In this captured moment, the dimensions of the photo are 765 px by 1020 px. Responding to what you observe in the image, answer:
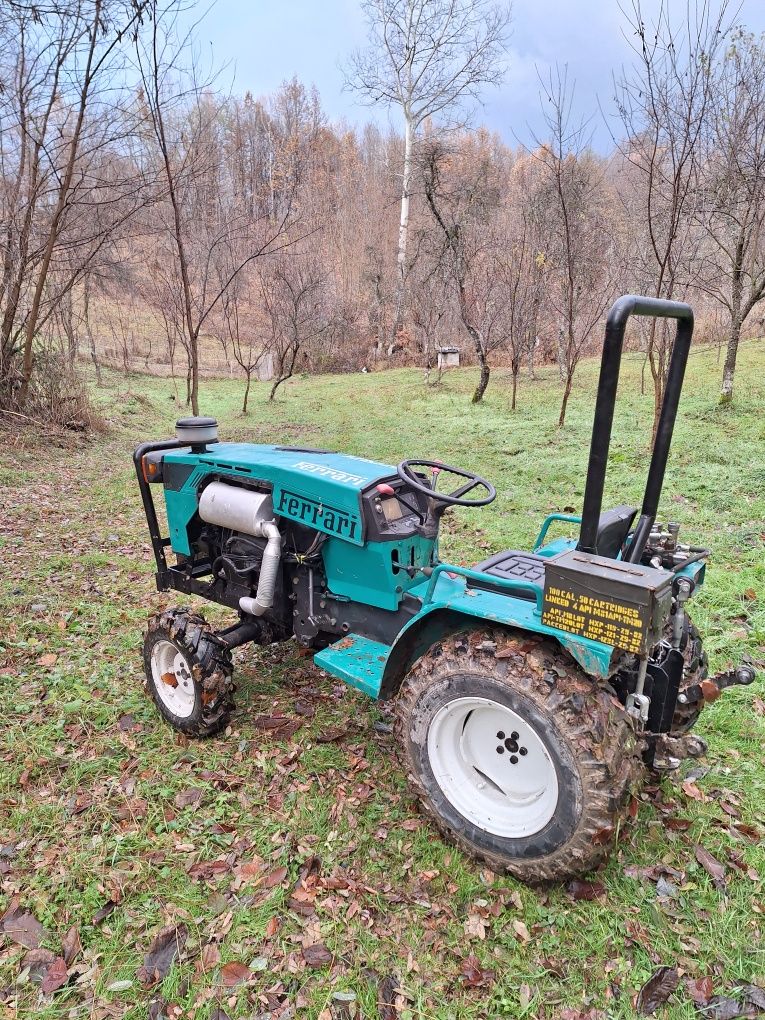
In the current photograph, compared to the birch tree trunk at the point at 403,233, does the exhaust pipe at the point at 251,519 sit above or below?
below

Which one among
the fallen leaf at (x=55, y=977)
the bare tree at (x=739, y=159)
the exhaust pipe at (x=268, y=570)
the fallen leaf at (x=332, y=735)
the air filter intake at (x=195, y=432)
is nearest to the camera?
the fallen leaf at (x=55, y=977)

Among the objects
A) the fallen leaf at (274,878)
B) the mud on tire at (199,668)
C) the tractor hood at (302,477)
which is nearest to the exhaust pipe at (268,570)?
the tractor hood at (302,477)

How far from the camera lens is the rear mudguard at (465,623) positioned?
1.80m

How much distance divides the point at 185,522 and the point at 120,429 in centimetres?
945

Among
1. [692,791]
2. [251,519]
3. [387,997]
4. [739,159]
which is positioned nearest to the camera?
[387,997]

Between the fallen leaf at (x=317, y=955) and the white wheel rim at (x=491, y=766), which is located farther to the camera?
the white wheel rim at (x=491, y=766)

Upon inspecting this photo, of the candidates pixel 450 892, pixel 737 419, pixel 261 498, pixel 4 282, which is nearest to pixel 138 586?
pixel 261 498

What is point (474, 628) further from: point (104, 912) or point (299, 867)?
point (104, 912)

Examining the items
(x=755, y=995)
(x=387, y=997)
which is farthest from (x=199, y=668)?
(x=755, y=995)

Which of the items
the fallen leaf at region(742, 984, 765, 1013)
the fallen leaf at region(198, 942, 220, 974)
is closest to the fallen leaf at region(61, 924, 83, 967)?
the fallen leaf at region(198, 942, 220, 974)

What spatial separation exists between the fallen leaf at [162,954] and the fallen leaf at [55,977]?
0.24 metres

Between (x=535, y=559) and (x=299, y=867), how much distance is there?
5.15 ft

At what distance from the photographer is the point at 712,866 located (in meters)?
2.12

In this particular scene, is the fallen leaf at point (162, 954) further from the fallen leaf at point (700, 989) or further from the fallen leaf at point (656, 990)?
the fallen leaf at point (700, 989)
